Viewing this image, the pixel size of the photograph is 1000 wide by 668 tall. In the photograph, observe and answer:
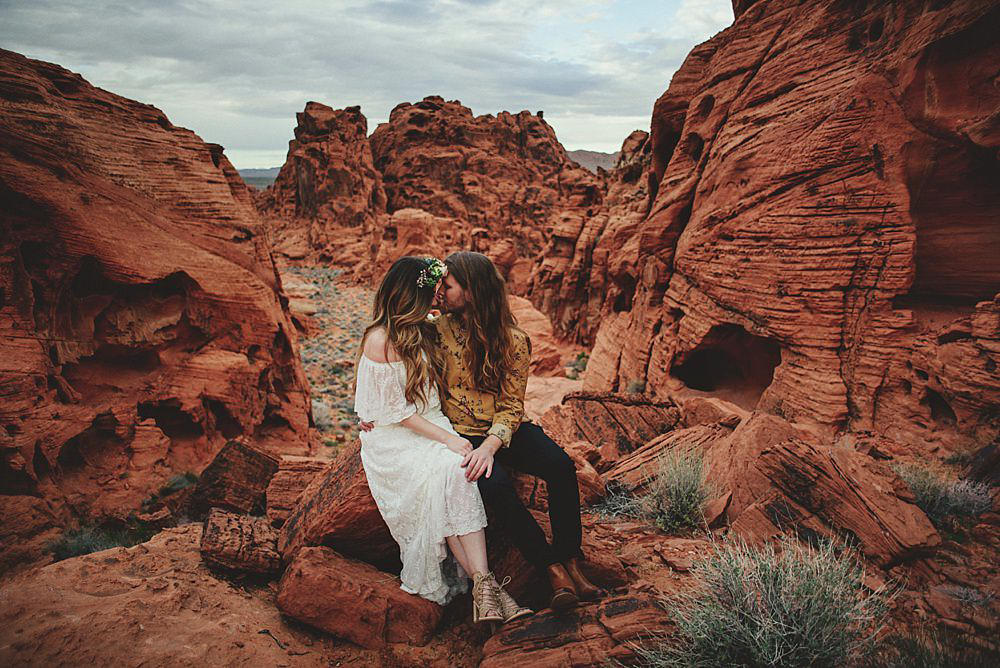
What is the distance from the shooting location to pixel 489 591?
2766mm

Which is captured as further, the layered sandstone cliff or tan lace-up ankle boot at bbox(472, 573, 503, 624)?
the layered sandstone cliff

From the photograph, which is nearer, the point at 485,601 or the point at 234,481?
the point at 485,601

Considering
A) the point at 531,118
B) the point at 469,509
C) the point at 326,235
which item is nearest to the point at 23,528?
the point at 469,509

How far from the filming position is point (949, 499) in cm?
423

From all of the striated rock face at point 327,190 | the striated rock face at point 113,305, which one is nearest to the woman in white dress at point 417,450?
the striated rock face at point 113,305

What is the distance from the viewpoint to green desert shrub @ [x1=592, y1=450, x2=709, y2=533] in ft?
13.8

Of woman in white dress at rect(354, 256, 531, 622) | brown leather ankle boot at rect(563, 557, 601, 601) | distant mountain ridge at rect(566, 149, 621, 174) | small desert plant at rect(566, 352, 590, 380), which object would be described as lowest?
small desert plant at rect(566, 352, 590, 380)

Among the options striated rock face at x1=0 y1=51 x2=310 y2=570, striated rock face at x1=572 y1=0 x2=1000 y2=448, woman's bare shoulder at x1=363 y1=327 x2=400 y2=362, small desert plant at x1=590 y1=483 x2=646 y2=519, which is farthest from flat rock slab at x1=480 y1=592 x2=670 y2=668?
striated rock face at x1=572 y1=0 x2=1000 y2=448

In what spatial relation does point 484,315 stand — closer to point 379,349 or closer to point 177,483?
point 379,349

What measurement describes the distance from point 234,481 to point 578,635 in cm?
454

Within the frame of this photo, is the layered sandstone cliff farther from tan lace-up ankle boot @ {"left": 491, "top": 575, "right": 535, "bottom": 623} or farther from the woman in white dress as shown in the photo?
tan lace-up ankle boot @ {"left": 491, "top": 575, "right": 535, "bottom": 623}

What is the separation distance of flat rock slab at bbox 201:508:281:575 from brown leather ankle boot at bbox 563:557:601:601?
2.49 metres

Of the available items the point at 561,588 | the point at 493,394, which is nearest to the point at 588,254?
the point at 493,394

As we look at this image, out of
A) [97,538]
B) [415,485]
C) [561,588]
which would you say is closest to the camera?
[561,588]
